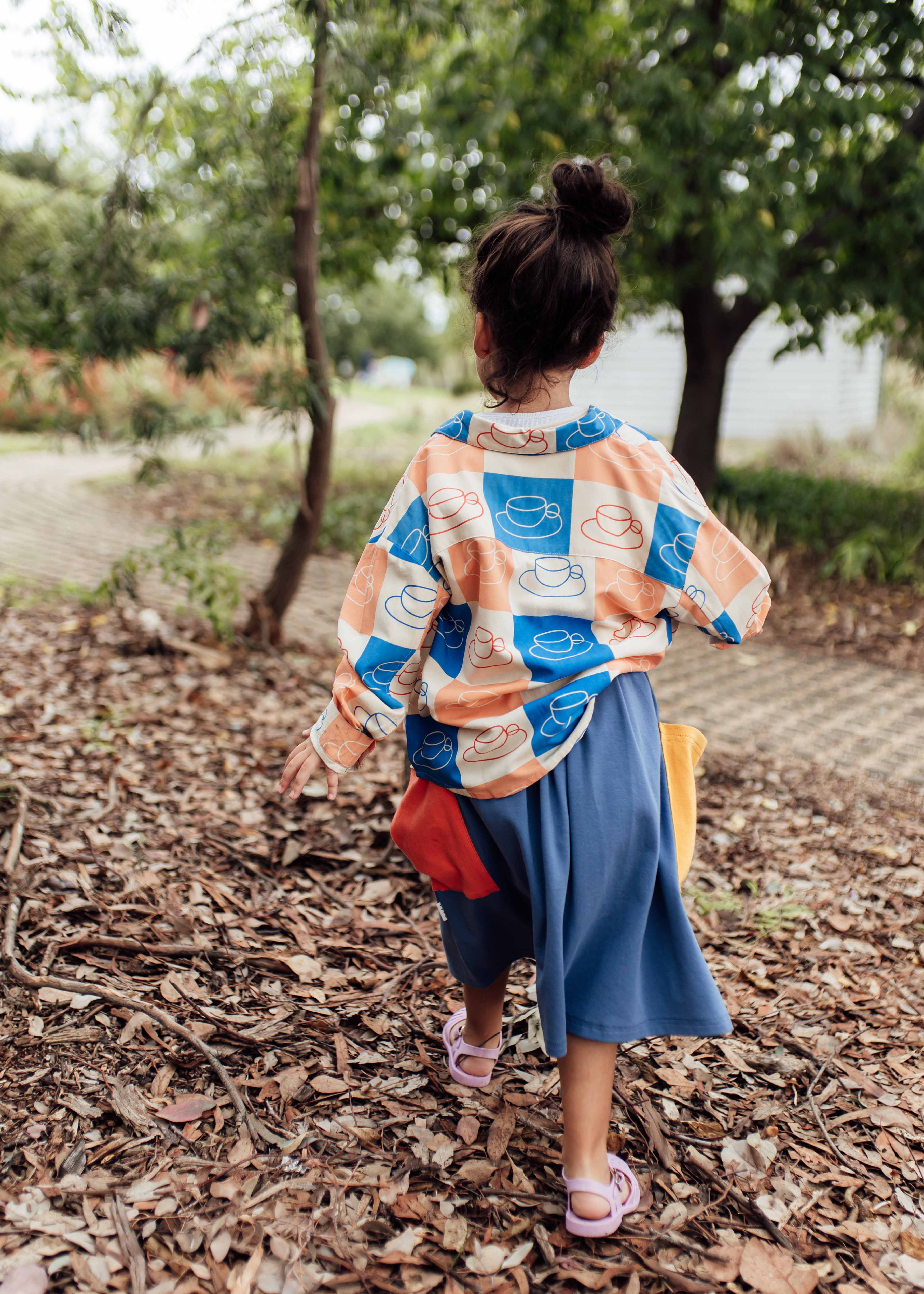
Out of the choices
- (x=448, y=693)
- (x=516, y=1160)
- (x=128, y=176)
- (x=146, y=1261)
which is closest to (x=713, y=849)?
(x=516, y=1160)

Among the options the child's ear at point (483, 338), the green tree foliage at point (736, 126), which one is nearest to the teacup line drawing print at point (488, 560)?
the child's ear at point (483, 338)

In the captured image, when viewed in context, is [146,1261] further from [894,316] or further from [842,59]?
[894,316]

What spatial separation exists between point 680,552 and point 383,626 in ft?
1.68

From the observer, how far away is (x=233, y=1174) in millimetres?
1715

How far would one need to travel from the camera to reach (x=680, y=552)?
1.60 m

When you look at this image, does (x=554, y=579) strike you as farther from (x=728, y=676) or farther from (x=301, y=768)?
(x=728, y=676)

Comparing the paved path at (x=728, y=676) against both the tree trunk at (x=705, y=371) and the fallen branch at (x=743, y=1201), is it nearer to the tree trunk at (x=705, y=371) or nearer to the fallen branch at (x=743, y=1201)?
the fallen branch at (x=743, y=1201)

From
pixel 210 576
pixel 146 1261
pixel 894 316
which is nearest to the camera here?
pixel 146 1261

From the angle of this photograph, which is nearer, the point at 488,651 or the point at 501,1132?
the point at 488,651

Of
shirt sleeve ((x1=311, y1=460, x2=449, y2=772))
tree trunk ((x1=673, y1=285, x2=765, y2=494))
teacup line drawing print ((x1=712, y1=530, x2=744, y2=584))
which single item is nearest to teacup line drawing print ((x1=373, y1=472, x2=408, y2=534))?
shirt sleeve ((x1=311, y1=460, x2=449, y2=772))

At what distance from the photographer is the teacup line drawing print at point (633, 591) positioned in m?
1.60

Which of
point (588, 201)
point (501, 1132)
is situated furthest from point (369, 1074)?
point (588, 201)

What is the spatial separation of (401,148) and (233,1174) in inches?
260

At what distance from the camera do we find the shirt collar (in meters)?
1.58
